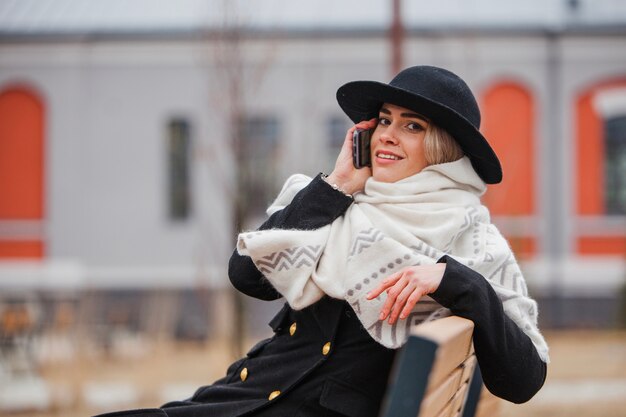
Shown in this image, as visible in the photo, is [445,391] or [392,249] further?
[392,249]

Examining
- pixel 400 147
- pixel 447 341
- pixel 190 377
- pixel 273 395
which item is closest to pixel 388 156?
pixel 400 147

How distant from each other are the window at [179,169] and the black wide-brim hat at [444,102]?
16377 millimetres

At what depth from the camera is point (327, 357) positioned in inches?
97.1

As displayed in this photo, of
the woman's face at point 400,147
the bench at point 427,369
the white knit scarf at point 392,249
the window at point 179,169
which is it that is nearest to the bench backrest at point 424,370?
the bench at point 427,369

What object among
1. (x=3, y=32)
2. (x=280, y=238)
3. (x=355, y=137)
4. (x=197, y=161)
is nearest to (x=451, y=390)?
(x=280, y=238)

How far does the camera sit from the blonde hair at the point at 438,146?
261 centimetres

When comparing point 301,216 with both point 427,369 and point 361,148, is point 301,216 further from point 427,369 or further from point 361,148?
point 427,369

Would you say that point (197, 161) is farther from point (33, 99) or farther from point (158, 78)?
point (33, 99)

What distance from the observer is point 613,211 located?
18.4 m

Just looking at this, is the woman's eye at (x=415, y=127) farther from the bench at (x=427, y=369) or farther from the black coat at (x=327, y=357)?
the bench at (x=427, y=369)

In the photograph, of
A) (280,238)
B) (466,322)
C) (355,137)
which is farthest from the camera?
(355,137)

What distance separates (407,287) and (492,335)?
21cm

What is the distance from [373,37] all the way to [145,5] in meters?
4.31

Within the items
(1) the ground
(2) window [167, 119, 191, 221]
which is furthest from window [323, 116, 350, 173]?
(1) the ground
